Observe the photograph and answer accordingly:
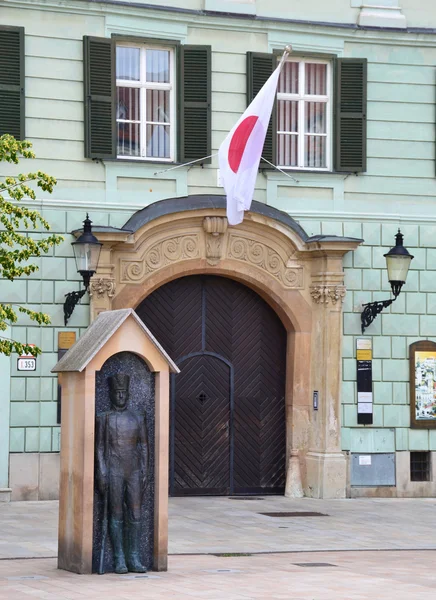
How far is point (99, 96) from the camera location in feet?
63.9

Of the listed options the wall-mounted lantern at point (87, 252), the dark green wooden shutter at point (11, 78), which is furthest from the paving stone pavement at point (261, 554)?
the dark green wooden shutter at point (11, 78)

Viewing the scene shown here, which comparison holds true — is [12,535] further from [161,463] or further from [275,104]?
[275,104]

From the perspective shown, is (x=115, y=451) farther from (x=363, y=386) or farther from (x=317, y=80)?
(x=317, y=80)

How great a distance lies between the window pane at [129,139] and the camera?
19.9 m

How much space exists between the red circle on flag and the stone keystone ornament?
6.15 metres

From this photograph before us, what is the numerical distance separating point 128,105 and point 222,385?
4179mm

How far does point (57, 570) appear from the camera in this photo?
12602 mm

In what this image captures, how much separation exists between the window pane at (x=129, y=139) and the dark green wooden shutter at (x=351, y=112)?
291 centimetres

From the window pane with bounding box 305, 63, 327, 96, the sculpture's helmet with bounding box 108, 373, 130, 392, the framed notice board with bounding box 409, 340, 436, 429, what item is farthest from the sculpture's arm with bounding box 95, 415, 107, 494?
the window pane with bounding box 305, 63, 327, 96

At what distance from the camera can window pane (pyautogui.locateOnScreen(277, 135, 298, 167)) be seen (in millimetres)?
20781

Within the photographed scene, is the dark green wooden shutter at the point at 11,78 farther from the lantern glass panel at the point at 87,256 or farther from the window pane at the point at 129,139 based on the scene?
the lantern glass panel at the point at 87,256

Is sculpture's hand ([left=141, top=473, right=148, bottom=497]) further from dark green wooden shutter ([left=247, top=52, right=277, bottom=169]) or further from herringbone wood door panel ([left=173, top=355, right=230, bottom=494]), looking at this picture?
dark green wooden shutter ([left=247, top=52, right=277, bottom=169])

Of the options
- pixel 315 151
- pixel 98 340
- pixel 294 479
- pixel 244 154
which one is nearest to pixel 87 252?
pixel 244 154

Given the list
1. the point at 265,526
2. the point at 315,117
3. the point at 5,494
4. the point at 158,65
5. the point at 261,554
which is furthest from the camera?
the point at 315,117
